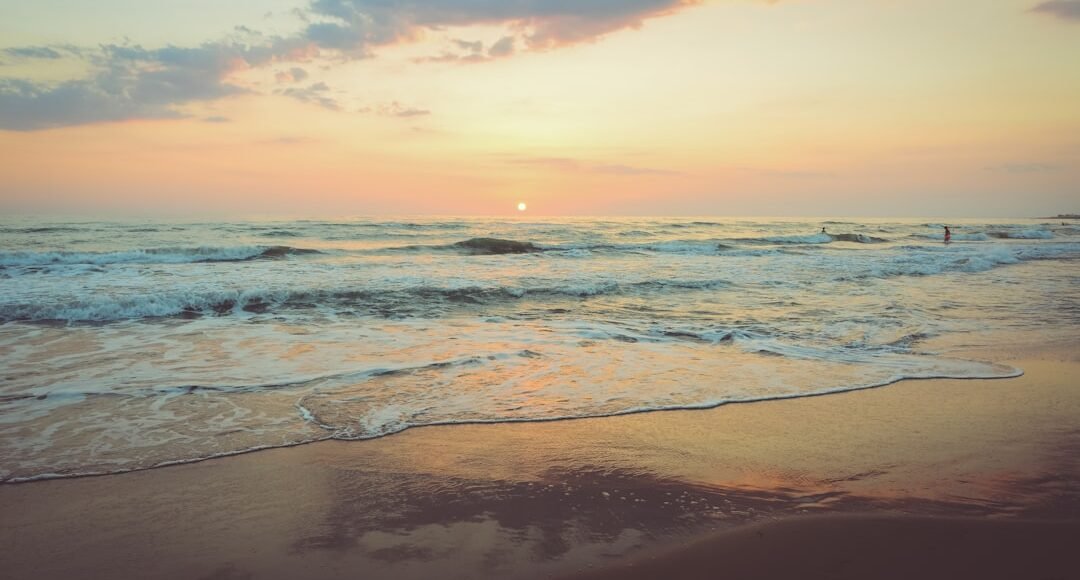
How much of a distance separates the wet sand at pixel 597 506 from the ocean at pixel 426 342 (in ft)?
2.25

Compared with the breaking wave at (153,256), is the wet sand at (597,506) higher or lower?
lower

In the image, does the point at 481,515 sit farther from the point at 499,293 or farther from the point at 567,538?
the point at 499,293

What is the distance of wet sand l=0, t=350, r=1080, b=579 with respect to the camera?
3.17 meters

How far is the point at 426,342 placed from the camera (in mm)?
9492

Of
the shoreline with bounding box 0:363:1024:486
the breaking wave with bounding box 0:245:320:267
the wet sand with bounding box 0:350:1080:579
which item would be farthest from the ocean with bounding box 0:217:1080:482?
the wet sand with bounding box 0:350:1080:579

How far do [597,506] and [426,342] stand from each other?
19.9 ft

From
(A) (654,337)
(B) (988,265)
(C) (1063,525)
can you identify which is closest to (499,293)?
(A) (654,337)

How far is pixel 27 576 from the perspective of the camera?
309cm

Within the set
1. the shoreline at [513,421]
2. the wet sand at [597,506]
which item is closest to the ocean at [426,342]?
the shoreline at [513,421]

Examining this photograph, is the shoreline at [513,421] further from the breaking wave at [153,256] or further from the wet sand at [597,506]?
the breaking wave at [153,256]

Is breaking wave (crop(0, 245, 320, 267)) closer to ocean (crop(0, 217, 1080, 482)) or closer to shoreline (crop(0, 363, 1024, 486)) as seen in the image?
ocean (crop(0, 217, 1080, 482))

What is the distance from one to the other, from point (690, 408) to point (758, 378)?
1.56 meters

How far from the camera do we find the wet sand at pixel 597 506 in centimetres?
317

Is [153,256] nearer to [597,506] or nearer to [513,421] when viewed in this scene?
[513,421]
